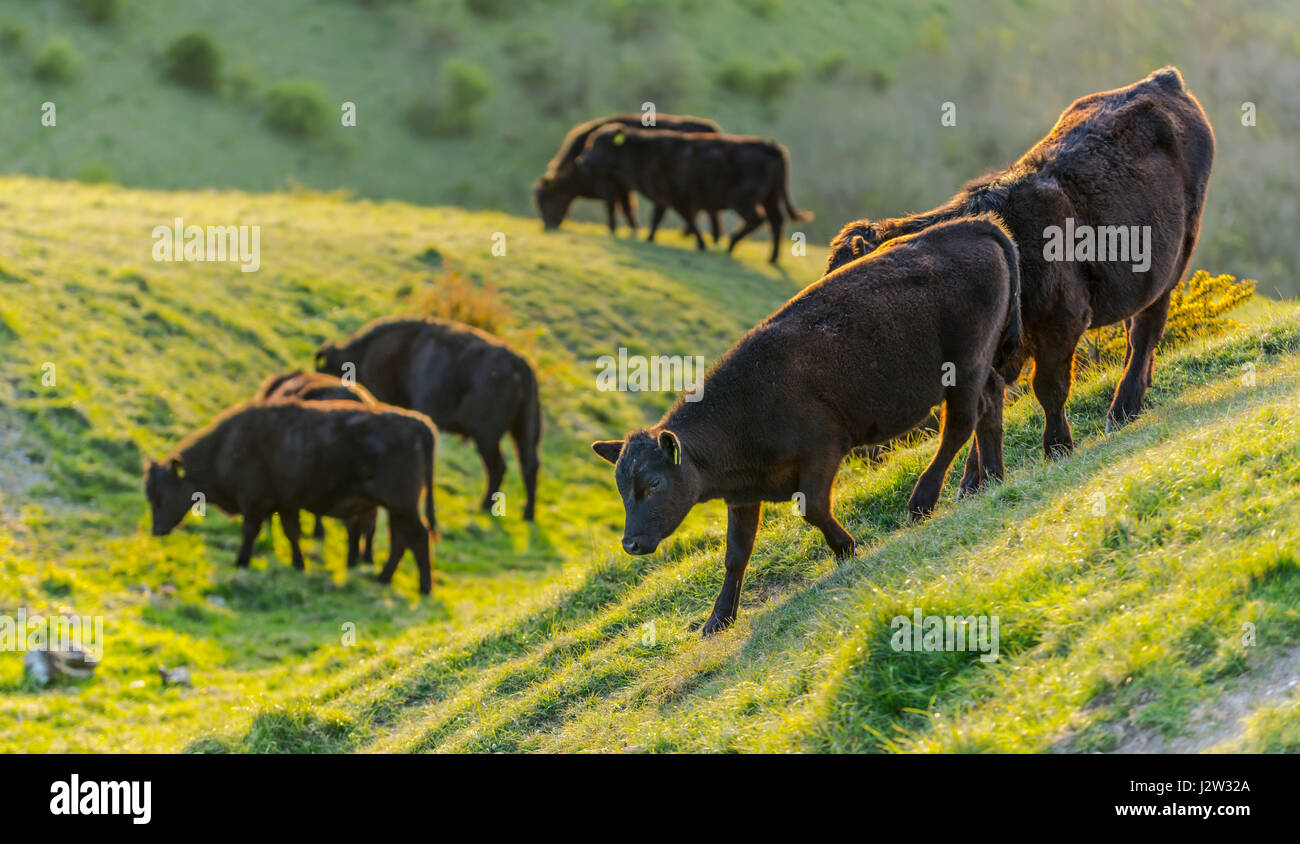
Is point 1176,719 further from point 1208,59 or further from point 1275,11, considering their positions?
point 1275,11

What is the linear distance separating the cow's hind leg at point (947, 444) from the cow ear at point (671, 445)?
167cm

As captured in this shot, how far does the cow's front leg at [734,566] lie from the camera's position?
27.3 feet

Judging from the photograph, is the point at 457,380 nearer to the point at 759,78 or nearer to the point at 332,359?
the point at 332,359

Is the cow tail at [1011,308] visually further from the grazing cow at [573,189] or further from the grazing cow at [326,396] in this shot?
the grazing cow at [573,189]

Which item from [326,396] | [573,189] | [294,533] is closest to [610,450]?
[294,533]

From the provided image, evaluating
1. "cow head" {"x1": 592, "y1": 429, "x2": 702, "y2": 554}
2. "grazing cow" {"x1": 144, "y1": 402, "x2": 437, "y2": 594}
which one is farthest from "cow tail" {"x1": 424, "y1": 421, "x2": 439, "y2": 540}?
"cow head" {"x1": 592, "y1": 429, "x2": 702, "y2": 554}

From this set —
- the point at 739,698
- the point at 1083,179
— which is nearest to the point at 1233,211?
the point at 1083,179

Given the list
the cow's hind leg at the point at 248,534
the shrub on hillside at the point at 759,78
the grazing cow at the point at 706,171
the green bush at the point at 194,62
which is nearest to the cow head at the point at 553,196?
the grazing cow at the point at 706,171

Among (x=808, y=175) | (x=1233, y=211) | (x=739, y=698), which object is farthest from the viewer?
(x=808, y=175)

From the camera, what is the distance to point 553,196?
1225 inches

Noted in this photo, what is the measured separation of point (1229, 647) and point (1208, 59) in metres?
46.7

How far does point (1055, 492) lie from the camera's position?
759 cm

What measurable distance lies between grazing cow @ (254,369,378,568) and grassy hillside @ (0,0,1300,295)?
24.2 meters

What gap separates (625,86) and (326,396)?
118ft
